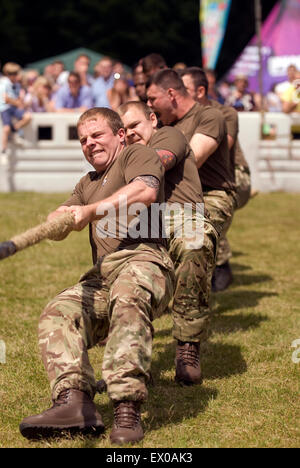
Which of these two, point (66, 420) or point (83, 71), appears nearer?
point (66, 420)

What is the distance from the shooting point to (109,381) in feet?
13.4

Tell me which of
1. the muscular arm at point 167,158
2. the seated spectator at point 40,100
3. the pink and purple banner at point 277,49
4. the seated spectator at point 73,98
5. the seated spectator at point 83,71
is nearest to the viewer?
the muscular arm at point 167,158

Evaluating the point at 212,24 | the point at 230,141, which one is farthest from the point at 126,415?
the point at 212,24

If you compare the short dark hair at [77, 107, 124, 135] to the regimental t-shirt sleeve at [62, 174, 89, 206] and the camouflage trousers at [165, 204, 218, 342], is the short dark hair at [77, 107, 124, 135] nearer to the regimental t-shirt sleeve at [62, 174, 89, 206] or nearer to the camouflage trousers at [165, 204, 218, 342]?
the regimental t-shirt sleeve at [62, 174, 89, 206]

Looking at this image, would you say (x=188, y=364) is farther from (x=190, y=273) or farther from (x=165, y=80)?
(x=165, y=80)

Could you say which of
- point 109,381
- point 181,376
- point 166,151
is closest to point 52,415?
point 109,381

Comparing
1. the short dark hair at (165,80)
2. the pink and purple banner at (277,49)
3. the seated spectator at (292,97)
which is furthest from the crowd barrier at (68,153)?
the short dark hair at (165,80)

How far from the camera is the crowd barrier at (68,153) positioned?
14.2m

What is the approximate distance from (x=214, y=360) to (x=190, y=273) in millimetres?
742

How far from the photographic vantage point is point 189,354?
5.33 meters

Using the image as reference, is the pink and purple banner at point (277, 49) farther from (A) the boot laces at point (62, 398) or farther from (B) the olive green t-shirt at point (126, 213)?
(A) the boot laces at point (62, 398)

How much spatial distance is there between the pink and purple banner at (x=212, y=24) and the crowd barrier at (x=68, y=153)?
6.68 m

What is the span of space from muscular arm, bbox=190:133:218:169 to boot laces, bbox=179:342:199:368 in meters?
1.53

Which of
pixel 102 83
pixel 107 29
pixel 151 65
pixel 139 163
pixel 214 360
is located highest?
pixel 107 29
